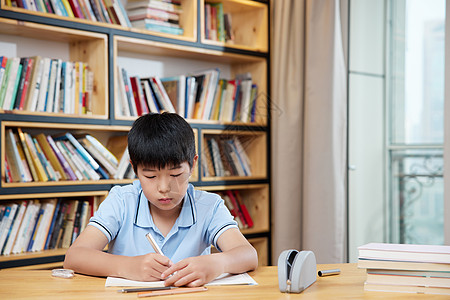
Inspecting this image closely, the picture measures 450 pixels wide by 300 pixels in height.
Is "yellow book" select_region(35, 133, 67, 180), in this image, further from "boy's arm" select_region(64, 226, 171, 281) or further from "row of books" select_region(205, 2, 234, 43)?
"row of books" select_region(205, 2, 234, 43)

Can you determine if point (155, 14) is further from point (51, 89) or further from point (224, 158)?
point (224, 158)

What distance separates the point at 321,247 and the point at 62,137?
161 centimetres

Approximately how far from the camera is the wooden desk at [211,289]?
4.06ft

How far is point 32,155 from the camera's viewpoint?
2.53 meters

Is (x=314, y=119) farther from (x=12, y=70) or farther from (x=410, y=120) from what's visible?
(x=12, y=70)

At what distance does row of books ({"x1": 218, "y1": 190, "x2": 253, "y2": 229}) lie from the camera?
3377 mm

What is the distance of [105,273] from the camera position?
1.43 m

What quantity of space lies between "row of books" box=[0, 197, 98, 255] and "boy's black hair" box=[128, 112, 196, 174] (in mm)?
1141

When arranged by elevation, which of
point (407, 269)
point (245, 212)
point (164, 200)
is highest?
point (164, 200)

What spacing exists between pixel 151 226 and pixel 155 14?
64.4 inches

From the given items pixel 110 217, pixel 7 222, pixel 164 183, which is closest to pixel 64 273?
pixel 110 217

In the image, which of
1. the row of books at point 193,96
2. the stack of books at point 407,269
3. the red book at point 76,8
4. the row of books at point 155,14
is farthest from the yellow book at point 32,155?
the stack of books at point 407,269

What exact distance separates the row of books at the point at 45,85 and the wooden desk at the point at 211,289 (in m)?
1.22

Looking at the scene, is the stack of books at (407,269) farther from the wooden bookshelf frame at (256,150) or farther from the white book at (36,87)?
the wooden bookshelf frame at (256,150)
